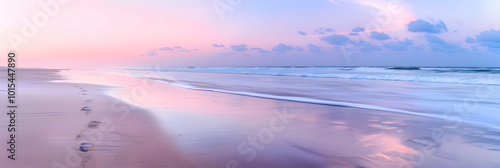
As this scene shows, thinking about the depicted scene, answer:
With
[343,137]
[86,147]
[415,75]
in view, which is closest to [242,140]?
[343,137]

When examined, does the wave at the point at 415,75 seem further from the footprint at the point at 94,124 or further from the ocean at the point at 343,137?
the footprint at the point at 94,124

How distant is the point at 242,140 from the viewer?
17.1ft

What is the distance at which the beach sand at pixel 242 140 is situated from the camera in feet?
13.3

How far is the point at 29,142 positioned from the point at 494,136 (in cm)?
809

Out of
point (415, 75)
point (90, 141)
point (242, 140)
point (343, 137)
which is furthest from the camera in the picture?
point (415, 75)

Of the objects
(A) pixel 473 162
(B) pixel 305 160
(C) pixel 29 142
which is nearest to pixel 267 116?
(B) pixel 305 160

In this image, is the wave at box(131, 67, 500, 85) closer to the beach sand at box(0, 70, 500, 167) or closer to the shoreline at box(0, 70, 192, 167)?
the beach sand at box(0, 70, 500, 167)

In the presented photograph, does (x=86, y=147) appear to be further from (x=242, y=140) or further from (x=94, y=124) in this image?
(x=242, y=140)

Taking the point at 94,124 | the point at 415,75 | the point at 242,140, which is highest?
the point at 415,75

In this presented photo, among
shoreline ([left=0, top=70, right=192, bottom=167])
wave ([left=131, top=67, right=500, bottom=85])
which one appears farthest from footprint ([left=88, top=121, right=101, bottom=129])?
wave ([left=131, top=67, right=500, bottom=85])

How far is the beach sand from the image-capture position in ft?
13.3

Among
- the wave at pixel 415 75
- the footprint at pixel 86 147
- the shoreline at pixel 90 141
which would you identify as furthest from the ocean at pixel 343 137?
the wave at pixel 415 75

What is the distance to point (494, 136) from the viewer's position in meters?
5.86

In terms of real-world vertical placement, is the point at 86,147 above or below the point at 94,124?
below
